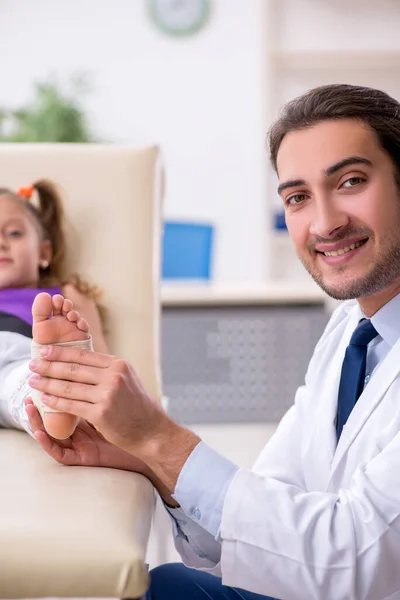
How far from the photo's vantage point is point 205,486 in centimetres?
81

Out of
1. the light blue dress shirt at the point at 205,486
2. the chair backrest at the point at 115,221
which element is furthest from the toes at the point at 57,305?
the chair backrest at the point at 115,221

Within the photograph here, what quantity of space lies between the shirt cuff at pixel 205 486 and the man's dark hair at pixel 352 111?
0.43 metres

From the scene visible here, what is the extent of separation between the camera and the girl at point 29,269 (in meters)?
1.37

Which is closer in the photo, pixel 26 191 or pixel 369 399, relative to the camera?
pixel 369 399

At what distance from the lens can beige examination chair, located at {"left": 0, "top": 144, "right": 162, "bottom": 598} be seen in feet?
2.31

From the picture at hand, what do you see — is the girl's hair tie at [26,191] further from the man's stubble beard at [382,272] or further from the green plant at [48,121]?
the green plant at [48,121]

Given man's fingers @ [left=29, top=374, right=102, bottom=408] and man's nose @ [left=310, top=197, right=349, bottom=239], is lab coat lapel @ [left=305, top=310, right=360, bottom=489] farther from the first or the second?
man's fingers @ [left=29, top=374, right=102, bottom=408]

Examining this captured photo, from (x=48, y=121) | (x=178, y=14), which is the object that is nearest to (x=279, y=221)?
(x=48, y=121)

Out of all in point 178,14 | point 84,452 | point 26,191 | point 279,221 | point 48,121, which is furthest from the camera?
point 178,14

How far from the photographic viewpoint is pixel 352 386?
989 millimetres

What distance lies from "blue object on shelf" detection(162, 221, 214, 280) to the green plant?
1.21 m

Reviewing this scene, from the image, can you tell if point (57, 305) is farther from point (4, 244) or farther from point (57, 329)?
point (4, 244)

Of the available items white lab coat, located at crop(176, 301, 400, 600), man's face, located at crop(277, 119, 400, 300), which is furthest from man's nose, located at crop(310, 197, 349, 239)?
white lab coat, located at crop(176, 301, 400, 600)

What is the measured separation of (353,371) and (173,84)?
3.47 meters
